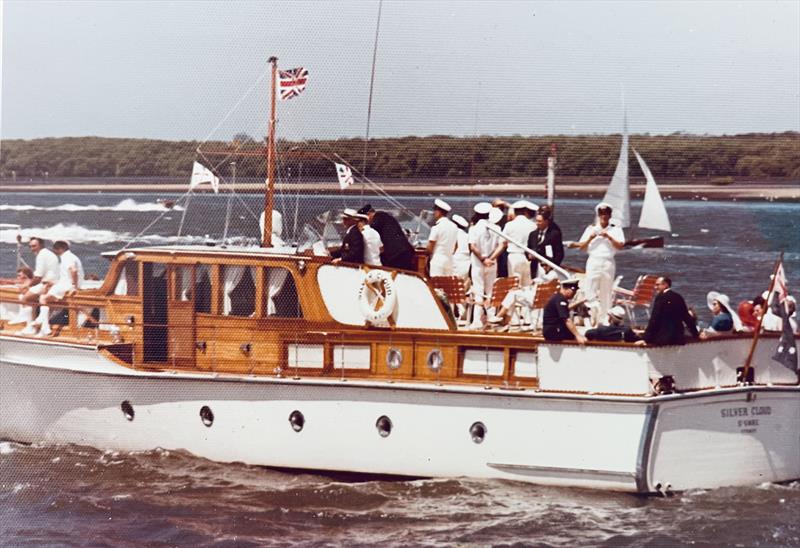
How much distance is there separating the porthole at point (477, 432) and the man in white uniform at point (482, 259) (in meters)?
1.50

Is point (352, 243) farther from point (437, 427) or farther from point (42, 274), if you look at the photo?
point (42, 274)

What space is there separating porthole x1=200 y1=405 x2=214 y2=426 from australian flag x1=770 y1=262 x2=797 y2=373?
644 centimetres

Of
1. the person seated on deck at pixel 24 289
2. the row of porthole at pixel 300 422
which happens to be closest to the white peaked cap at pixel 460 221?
the row of porthole at pixel 300 422

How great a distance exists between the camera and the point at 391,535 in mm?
12234

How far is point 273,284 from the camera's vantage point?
14031 mm

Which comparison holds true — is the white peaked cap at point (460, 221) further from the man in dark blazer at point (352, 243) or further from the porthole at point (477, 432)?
the porthole at point (477, 432)

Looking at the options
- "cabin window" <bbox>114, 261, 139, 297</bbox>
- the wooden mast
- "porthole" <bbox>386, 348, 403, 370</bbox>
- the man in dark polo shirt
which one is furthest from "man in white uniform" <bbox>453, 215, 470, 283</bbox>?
"cabin window" <bbox>114, 261, 139, 297</bbox>

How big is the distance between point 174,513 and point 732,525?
5.88 m

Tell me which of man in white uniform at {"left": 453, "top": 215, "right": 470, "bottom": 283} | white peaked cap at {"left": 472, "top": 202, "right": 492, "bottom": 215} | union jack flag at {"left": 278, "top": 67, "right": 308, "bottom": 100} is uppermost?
union jack flag at {"left": 278, "top": 67, "right": 308, "bottom": 100}

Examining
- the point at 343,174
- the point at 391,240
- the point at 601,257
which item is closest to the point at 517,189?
the point at 343,174

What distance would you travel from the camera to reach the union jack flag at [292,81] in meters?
14.4

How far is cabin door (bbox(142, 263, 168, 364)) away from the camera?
14.3 meters

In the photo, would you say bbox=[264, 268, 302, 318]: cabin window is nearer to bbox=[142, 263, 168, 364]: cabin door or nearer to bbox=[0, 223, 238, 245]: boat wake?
bbox=[142, 263, 168, 364]: cabin door

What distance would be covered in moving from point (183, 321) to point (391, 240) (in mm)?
2663
